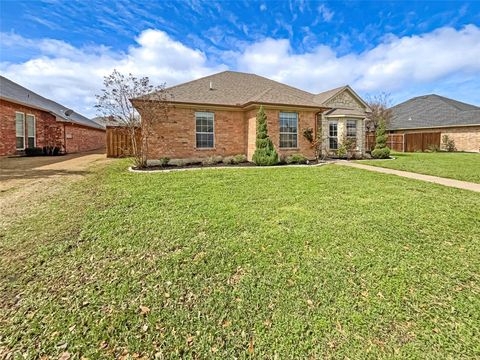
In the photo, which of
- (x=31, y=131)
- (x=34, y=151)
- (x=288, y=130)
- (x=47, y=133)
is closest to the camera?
(x=288, y=130)

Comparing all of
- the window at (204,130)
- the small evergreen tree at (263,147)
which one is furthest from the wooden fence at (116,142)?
the small evergreen tree at (263,147)

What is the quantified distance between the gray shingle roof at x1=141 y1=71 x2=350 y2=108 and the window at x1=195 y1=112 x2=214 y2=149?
76 centimetres

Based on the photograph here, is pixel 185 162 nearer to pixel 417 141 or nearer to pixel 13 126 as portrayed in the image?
pixel 13 126

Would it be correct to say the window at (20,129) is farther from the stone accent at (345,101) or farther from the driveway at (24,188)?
the stone accent at (345,101)

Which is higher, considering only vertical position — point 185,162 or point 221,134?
point 221,134

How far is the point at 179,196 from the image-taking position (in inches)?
268

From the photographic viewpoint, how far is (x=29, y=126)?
18.6 meters

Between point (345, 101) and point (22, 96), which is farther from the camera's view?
point (22, 96)

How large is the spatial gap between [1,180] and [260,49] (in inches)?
614

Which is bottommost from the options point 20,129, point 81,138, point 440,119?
point 20,129

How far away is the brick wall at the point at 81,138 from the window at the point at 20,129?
3.56 meters

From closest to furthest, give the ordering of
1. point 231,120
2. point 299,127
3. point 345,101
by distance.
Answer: point 231,120
point 299,127
point 345,101

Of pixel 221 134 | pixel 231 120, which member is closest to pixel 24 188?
pixel 221 134

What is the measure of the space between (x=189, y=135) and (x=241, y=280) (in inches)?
442
